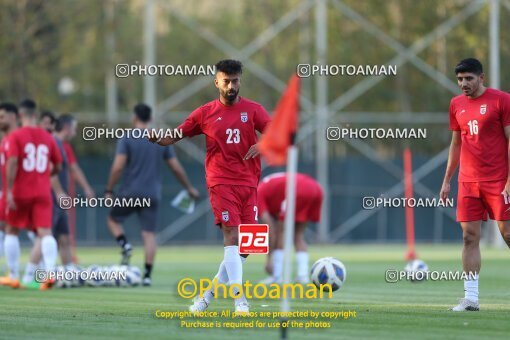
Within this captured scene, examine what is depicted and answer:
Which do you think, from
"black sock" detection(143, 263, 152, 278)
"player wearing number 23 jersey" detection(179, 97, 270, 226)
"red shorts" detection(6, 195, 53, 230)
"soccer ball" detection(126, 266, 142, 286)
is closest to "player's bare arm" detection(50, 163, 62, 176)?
"red shorts" detection(6, 195, 53, 230)

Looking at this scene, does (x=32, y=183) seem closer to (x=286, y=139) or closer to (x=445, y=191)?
(x=445, y=191)

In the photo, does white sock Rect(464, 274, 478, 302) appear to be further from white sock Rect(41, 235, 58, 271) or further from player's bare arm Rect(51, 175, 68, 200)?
player's bare arm Rect(51, 175, 68, 200)

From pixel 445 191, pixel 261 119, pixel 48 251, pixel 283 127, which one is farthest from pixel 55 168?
pixel 283 127

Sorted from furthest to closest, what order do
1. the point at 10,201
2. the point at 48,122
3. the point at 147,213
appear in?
the point at 48,122
the point at 147,213
the point at 10,201

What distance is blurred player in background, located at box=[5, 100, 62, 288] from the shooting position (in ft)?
51.6

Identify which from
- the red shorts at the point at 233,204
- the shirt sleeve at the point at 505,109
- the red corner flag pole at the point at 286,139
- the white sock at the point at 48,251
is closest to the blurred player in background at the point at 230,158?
the red shorts at the point at 233,204

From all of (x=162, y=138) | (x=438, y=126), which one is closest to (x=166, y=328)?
(x=162, y=138)

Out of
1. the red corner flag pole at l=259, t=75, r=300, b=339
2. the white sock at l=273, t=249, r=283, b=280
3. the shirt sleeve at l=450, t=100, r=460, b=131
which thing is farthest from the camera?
the white sock at l=273, t=249, r=283, b=280

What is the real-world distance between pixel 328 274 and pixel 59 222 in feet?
16.7

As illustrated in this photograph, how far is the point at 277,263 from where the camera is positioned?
53.8 ft

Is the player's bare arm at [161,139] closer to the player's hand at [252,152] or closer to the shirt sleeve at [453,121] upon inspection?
the player's hand at [252,152]

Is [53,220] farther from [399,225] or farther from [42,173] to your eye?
[399,225]

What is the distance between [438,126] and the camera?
3588 centimetres

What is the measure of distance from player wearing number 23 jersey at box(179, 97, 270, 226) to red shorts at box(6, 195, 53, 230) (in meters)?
5.18
